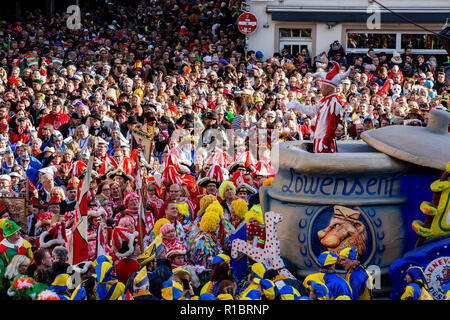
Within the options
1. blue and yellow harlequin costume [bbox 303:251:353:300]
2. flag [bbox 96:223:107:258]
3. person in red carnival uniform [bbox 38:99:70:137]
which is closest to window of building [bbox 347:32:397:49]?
person in red carnival uniform [bbox 38:99:70:137]

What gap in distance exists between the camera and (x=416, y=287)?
21.0ft

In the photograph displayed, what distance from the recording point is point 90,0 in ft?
100

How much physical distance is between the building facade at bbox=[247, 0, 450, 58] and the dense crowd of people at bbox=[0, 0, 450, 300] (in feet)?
3.76

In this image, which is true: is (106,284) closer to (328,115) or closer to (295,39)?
(328,115)

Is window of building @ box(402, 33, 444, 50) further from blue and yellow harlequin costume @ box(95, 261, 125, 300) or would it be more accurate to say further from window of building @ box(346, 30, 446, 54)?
blue and yellow harlequin costume @ box(95, 261, 125, 300)

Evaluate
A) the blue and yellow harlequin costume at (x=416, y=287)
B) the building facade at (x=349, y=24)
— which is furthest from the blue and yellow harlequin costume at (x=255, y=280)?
the building facade at (x=349, y=24)

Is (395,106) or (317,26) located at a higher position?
(317,26)

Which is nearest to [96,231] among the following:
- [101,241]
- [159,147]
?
[101,241]

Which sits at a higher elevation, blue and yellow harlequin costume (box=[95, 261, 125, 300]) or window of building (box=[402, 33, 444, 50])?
window of building (box=[402, 33, 444, 50])

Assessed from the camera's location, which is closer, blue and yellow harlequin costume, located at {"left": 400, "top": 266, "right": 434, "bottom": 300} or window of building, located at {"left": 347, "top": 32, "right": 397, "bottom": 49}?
blue and yellow harlequin costume, located at {"left": 400, "top": 266, "right": 434, "bottom": 300}

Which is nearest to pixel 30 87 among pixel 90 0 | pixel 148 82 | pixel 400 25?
pixel 148 82

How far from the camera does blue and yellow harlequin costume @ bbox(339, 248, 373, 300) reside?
6.84 m
